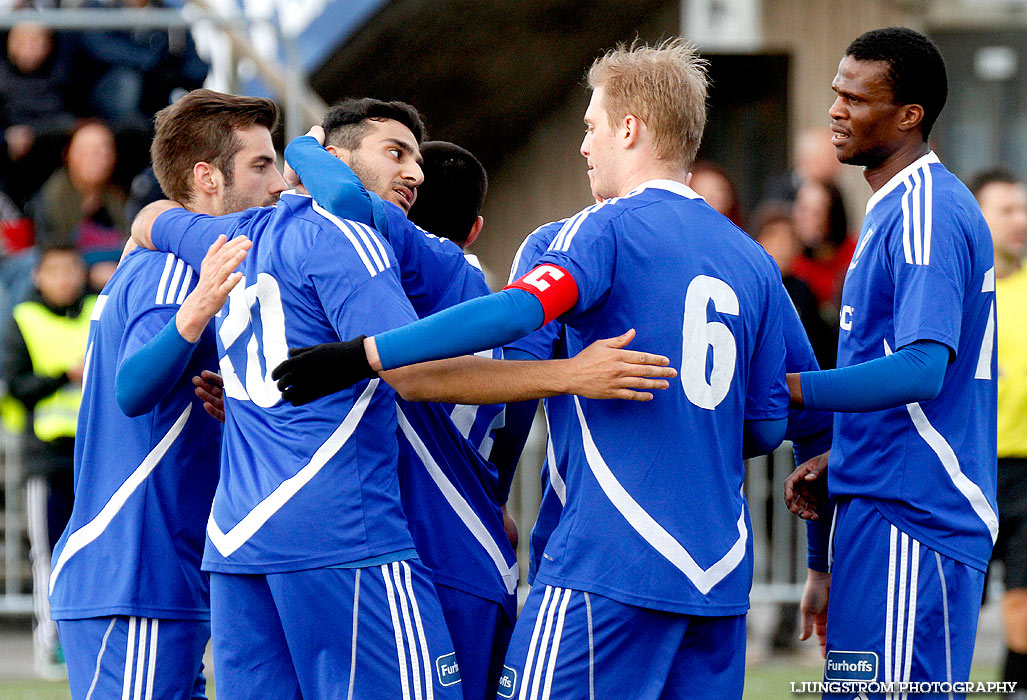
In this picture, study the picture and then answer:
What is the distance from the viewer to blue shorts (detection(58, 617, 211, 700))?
11.8 feet

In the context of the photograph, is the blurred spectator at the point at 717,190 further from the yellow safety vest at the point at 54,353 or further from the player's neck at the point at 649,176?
the player's neck at the point at 649,176

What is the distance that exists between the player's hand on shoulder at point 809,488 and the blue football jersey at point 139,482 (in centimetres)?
169

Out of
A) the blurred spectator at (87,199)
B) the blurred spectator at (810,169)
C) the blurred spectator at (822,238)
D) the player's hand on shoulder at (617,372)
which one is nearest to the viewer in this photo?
the player's hand on shoulder at (617,372)

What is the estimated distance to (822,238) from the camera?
26.5 feet

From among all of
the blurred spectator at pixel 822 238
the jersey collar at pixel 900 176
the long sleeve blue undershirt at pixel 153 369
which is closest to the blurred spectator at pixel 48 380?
the long sleeve blue undershirt at pixel 153 369

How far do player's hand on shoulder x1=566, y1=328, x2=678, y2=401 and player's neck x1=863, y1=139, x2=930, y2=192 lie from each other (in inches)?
44.3

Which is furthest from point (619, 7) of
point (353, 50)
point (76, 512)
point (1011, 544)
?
point (76, 512)

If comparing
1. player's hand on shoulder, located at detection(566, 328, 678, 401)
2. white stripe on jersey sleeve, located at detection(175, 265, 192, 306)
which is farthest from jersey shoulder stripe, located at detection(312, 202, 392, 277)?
white stripe on jersey sleeve, located at detection(175, 265, 192, 306)

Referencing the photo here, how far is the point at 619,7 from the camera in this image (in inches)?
450

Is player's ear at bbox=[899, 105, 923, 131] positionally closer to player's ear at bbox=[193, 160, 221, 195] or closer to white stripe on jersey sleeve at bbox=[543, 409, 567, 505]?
white stripe on jersey sleeve at bbox=[543, 409, 567, 505]

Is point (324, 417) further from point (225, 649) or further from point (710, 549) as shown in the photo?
point (710, 549)

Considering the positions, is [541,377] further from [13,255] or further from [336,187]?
[13,255]

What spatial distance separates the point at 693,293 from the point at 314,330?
36.2 inches

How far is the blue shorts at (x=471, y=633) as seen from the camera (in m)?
3.51
